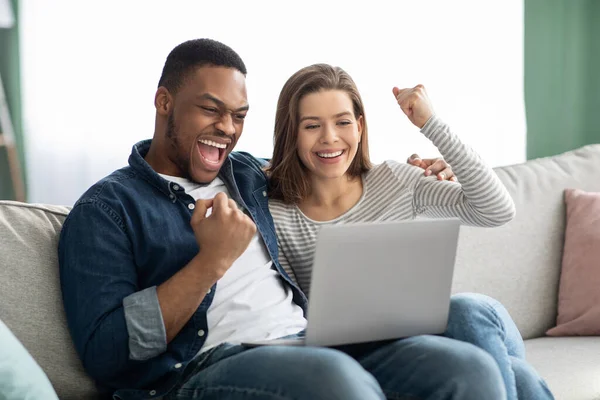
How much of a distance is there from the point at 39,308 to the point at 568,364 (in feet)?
3.84

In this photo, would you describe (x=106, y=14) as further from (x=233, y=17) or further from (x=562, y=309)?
(x=562, y=309)

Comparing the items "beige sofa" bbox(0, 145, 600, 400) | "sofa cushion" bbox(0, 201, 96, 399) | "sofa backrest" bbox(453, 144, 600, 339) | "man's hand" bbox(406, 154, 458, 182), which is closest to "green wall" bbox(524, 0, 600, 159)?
"beige sofa" bbox(0, 145, 600, 400)

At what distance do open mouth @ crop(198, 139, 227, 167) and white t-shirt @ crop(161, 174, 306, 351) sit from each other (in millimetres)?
66

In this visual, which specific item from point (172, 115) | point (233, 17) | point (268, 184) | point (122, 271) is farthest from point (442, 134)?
point (233, 17)

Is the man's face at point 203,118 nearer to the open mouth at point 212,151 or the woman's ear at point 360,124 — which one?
the open mouth at point 212,151

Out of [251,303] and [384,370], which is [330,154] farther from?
[384,370]

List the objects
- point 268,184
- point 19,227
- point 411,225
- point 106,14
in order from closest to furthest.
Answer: point 411,225, point 19,227, point 268,184, point 106,14

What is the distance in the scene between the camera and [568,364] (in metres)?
1.94

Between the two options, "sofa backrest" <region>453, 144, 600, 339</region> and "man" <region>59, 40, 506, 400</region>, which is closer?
"man" <region>59, 40, 506, 400</region>

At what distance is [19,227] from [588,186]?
1551 millimetres

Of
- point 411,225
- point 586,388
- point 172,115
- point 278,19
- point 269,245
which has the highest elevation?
point 278,19

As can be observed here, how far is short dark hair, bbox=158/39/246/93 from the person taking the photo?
1.76m

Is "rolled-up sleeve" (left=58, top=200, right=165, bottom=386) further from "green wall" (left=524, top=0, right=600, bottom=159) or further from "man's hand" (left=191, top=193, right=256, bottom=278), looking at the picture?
"green wall" (left=524, top=0, right=600, bottom=159)

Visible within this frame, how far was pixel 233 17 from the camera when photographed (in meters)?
3.42
